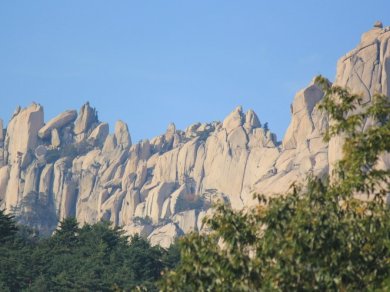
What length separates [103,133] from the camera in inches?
7101

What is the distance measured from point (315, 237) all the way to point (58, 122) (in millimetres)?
159385

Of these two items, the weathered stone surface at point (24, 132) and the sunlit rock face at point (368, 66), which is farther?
the weathered stone surface at point (24, 132)

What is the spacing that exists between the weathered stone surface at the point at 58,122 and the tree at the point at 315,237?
155663mm

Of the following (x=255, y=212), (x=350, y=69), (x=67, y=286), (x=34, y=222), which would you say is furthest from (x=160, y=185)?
(x=255, y=212)

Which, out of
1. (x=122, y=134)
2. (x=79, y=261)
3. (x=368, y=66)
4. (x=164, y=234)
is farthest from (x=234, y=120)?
(x=79, y=261)

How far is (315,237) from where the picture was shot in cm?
2206

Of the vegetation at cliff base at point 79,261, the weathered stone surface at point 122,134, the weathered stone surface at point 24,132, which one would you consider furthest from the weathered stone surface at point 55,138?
the vegetation at cliff base at point 79,261

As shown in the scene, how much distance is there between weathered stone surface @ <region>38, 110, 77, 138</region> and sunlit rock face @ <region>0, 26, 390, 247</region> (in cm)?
18

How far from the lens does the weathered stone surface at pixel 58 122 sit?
7037 inches

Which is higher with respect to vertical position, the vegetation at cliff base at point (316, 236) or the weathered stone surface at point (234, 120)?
the weathered stone surface at point (234, 120)

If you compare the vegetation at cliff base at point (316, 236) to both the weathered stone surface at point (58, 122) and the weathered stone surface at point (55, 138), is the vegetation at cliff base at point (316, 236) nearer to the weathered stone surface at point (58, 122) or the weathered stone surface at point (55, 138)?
the weathered stone surface at point (55, 138)

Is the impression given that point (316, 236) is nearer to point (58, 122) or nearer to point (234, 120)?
point (234, 120)

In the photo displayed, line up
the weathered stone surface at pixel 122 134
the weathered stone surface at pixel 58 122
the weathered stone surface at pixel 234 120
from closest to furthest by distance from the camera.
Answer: the weathered stone surface at pixel 234 120 < the weathered stone surface at pixel 122 134 < the weathered stone surface at pixel 58 122

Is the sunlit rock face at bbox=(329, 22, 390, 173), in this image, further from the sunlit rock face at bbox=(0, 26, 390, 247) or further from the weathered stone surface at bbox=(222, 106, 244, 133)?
the weathered stone surface at bbox=(222, 106, 244, 133)
